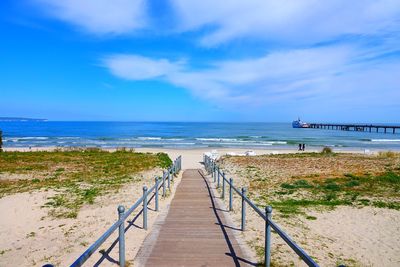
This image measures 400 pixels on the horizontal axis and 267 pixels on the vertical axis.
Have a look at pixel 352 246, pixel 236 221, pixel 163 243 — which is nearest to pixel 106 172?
pixel 236 221

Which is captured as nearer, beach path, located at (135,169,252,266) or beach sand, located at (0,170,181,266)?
beach path, located at (135,169,252,266)

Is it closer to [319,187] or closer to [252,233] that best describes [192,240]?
[252,233]

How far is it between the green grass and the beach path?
3.79 m

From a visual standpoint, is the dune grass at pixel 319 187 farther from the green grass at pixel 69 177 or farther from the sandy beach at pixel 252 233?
the green grass at pixel 69 177

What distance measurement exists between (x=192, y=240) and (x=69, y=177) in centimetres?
1244

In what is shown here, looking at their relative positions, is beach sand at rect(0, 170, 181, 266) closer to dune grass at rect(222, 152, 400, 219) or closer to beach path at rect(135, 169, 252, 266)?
beach path at rect(135, 169, 252, 266)

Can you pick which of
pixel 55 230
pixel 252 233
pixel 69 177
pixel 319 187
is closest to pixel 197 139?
pixel 69 177

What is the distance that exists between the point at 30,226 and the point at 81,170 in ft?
34.5

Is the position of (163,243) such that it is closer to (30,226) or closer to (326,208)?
(30,226)

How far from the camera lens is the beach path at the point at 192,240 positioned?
5543mm

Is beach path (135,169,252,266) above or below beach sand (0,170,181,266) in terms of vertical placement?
above

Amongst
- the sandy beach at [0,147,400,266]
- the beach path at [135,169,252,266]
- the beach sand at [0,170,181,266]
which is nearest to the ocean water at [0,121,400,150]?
the beach sand at [0,170,181,266]

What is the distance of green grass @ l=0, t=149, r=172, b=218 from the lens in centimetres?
1184

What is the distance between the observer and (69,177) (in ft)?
55.6
